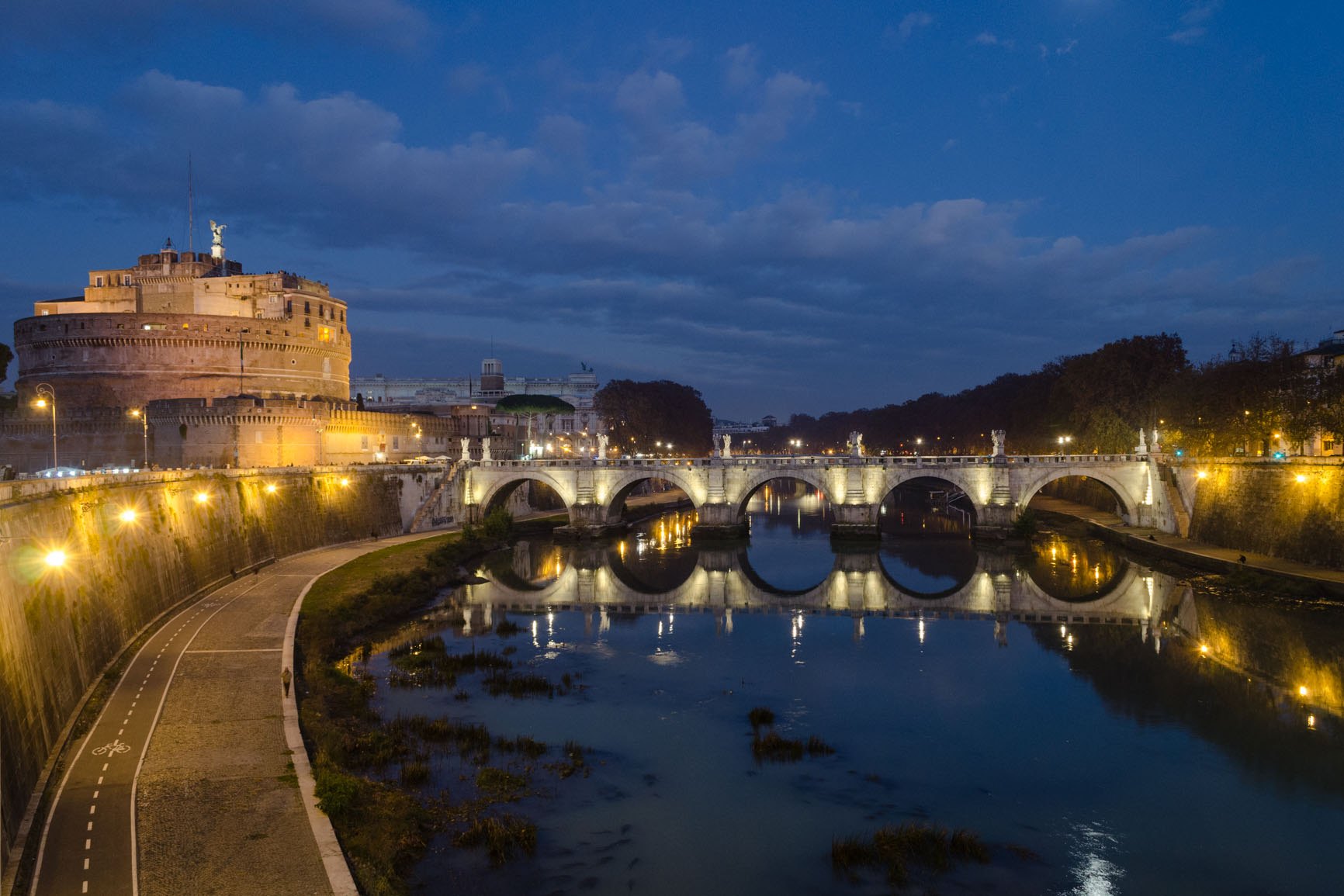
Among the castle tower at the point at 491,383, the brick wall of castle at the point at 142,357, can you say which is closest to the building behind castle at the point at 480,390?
the castle tower at the point at 491,383

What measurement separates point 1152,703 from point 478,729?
19.4m

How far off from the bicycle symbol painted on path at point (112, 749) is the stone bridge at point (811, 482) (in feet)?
144

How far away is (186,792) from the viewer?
15.7m

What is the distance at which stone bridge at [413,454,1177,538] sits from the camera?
58.2 m

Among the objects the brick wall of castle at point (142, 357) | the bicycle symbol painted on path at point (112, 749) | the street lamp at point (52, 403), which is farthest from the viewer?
the brick wall of castle at point (142, 357)

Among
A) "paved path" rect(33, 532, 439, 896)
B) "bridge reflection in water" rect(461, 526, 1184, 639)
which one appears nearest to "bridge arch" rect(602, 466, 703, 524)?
"bridge reflection in water" rect(461, 526, 1184, 639)

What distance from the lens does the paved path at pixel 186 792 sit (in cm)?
1305

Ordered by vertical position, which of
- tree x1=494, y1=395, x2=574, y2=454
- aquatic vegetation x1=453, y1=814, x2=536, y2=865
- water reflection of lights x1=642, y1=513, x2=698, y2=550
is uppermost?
tree x1=494, y1=395, x2=574, y2=454

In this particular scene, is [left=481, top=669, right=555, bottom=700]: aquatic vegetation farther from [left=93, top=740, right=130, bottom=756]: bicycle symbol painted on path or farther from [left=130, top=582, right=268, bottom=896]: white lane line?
[left=93, top=740, right=130, bottom=756]: bicycle symbol painted on path

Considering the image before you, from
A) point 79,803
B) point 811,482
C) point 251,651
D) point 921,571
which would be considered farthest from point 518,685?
point 811,482

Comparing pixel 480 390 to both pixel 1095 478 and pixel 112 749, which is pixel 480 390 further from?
pixel 112 749

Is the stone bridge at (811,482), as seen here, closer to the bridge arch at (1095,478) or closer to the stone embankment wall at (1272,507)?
the bridge arch at (1095,478)

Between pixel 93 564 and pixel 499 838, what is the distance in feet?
46.7

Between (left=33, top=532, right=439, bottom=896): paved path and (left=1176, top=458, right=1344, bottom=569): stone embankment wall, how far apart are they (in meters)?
40.7
